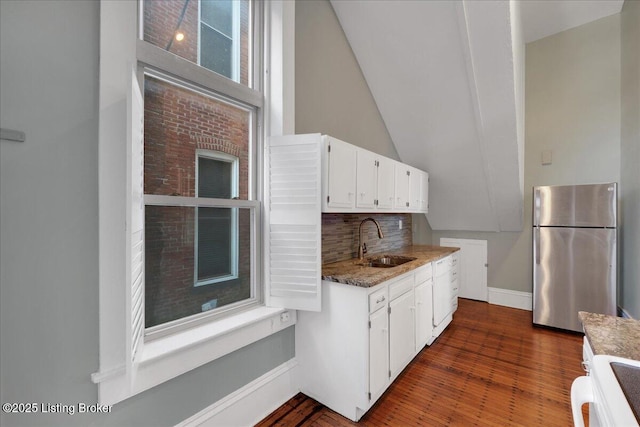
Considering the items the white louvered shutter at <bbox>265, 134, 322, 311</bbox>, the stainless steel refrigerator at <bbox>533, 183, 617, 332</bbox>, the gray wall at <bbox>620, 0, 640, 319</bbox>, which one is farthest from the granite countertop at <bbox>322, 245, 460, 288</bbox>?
the gray wall at <bbox>620, 0, 640, 319</bbox>

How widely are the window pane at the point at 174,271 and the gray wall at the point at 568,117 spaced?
171 inches

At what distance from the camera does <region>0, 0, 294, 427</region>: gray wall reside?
1085mm

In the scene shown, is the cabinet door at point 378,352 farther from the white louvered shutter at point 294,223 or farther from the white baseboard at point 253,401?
the white baseboard at point 253,401

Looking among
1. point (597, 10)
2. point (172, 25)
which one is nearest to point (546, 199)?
point (597, 10)

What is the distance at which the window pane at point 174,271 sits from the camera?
161 cm

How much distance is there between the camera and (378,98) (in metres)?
3.55

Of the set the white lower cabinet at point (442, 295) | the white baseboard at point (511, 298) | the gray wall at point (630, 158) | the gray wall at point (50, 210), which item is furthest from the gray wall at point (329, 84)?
the white baseboard at point (511, 298)

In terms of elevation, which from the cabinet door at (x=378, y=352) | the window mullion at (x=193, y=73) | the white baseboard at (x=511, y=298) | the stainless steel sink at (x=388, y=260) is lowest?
the white baseboard at (x=511, y=298)

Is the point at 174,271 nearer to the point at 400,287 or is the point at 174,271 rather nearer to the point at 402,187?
the point at 400,287

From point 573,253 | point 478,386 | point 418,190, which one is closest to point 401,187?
point 418,190

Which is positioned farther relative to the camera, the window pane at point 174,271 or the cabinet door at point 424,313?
the cabinet door at point 424,313

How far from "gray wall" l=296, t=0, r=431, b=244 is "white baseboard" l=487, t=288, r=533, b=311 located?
9.85 ft

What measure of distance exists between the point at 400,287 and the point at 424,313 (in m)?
0.71

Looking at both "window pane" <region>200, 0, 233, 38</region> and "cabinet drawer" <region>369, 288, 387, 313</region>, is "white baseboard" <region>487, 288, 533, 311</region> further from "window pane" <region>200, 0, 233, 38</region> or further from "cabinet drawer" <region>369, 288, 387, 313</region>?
"window pane" <region>200, 0, 233, 38</region>
